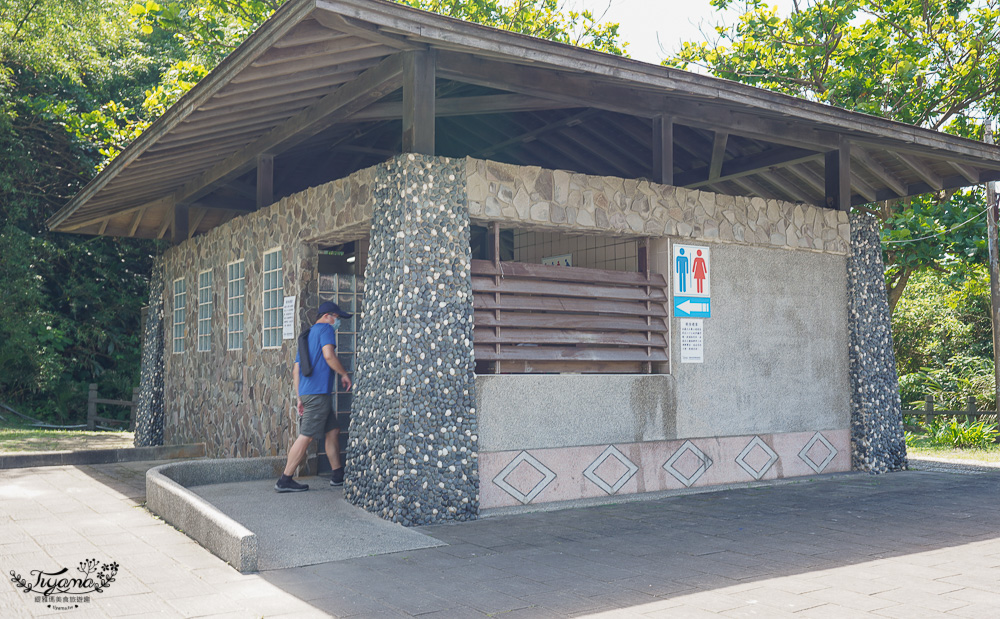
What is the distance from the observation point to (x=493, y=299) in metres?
8.09

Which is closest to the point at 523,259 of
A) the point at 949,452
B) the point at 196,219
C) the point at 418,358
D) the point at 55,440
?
the point at 418,358

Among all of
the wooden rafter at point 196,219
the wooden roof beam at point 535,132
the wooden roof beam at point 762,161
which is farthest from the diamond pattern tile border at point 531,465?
the wooden rafter at point 196,219

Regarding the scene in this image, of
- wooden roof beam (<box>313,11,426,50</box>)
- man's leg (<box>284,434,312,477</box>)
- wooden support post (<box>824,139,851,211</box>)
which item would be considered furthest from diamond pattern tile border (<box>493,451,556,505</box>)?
wooden support post (<box>824,139,851,211</box>)

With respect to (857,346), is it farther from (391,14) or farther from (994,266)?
(994,266)

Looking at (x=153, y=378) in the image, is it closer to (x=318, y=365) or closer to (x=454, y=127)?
(x=454, y=127)

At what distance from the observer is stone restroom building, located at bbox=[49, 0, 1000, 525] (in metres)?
7.31

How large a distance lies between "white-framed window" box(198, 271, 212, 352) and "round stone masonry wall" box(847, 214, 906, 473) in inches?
336

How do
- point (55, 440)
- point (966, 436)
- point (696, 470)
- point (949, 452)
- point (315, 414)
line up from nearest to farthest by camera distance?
point (315, 414) < point (696, 470) < point (55, 440) < point (949, 452) < point (966, 436)

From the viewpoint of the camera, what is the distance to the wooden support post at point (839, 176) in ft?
34.8

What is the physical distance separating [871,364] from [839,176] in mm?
2347

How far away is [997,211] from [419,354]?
50.5 ft

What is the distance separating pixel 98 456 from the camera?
37.1 feet

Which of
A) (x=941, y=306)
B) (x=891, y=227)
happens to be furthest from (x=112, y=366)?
(x=941, y=306)

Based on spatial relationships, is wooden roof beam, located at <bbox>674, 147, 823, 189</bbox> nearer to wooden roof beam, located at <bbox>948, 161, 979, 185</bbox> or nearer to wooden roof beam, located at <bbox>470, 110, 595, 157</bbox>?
wooden roof beam, located at <bbox>470, 110, 595, 157</bbox>
